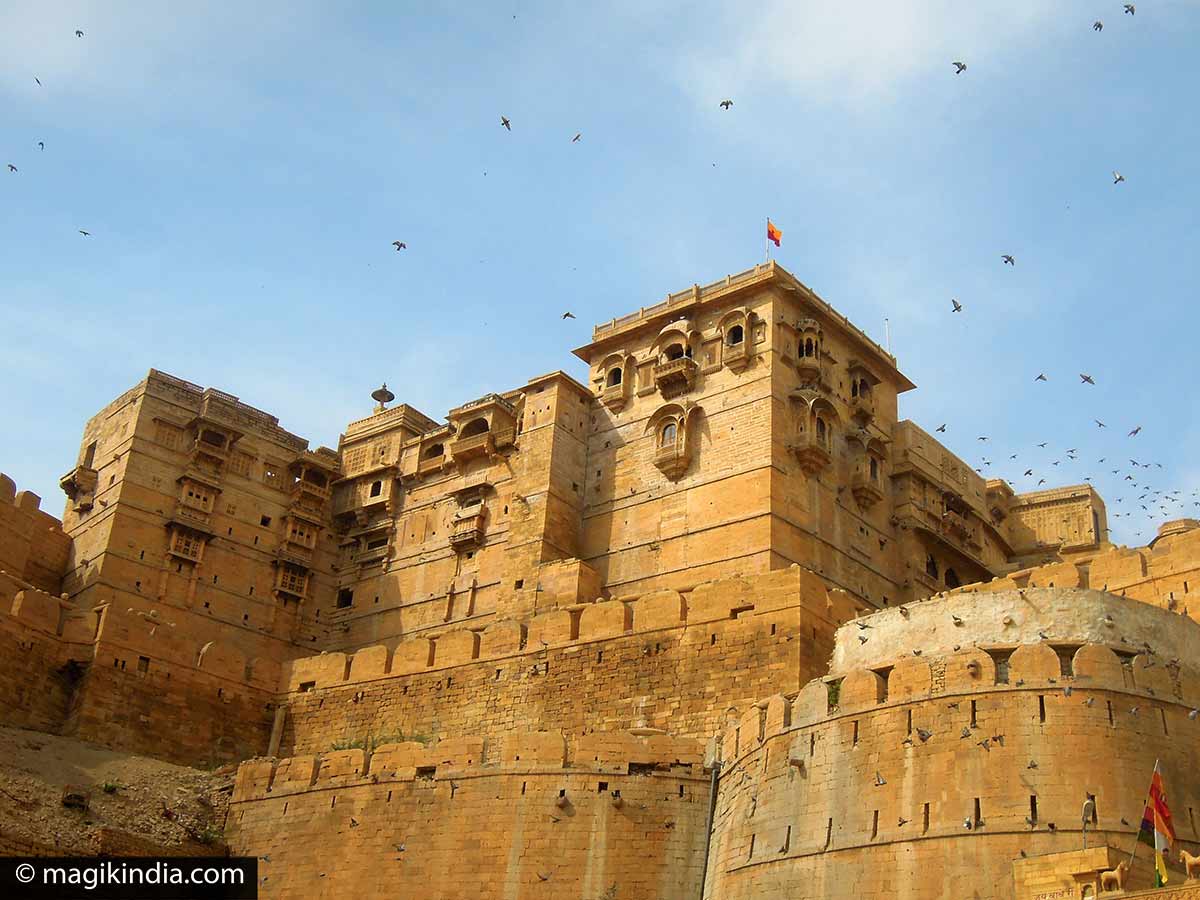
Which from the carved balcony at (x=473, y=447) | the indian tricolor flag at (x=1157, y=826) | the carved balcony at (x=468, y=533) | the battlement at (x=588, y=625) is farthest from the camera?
the carved balcony at (x=473, y=447)

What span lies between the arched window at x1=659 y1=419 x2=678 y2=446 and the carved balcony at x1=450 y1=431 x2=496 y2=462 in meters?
6.05

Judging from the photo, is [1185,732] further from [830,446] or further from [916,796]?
[830,446]

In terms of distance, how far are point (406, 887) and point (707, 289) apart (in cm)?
2320

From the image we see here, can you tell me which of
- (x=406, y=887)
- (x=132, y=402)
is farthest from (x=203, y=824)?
(x=132, y=402)

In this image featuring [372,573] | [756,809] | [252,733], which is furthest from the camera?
[372,573]

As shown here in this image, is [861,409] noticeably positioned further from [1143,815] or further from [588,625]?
[1143,815]

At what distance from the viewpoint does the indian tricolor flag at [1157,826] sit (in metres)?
19.0

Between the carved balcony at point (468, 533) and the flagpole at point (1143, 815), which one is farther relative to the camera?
the carved balcony at point (468, 533)

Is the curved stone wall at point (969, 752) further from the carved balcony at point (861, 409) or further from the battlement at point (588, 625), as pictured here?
the carved balcony at point (861, 409)

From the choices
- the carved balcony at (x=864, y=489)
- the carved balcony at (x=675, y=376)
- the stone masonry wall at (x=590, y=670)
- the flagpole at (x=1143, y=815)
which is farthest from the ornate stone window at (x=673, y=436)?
the flagpole at (x=1143, y=815)

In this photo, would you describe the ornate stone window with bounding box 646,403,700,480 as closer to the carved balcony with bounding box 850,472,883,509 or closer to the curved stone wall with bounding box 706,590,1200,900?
the carved balcony with bounding box 850,472,883,509

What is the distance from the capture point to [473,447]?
1860 inches

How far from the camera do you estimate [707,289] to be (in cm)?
4544

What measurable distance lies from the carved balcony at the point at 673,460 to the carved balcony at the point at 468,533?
635cm
